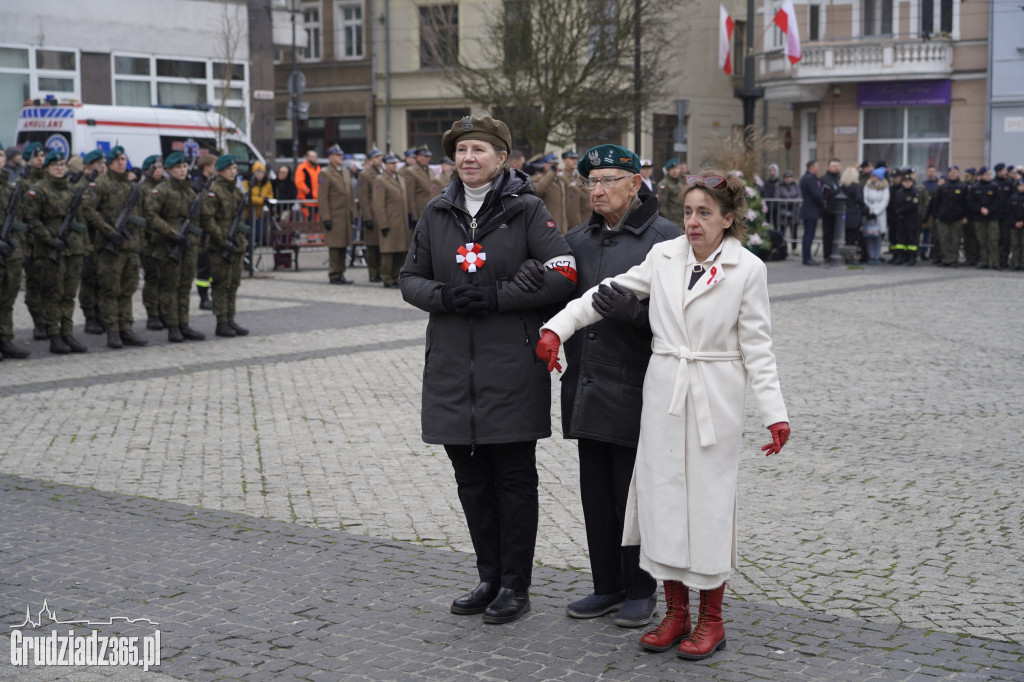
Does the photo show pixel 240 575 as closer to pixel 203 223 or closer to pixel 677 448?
pixel 677 448

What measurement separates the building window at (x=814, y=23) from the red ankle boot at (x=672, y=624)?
40.2 metres

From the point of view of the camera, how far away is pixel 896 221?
25984mm

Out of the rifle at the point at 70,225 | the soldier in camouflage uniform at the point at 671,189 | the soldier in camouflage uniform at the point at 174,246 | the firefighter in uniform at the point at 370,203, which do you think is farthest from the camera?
the soldier in camouflage uniform at the point at 671,189

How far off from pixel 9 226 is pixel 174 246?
6.29 feet

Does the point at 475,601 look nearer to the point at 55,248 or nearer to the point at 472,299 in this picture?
the point at 472,299

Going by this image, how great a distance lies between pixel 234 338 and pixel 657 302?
10.5 m

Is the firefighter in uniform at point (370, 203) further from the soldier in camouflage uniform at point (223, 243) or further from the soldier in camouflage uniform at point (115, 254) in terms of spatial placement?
the soldier in camouflage uniform at point (115, 254)

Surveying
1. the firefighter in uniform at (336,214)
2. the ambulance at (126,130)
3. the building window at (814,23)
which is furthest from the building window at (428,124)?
the firefighter in uniform at (336,214)

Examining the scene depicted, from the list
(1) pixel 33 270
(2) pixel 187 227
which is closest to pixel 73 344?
(1) pixel 33 270

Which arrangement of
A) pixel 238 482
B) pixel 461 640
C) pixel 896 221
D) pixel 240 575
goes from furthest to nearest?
pixel 896 221 → pixel 238 482 → pixel 240 575 → pixel 461 640

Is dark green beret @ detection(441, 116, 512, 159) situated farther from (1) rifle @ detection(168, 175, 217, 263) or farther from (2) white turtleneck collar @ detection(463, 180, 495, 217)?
(1) rifle @ detection(168, 175, 217, 263)

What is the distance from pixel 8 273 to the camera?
13.3 metres

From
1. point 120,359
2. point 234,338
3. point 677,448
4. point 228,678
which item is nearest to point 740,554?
point 677,448

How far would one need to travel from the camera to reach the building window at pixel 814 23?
42719 millimetres
